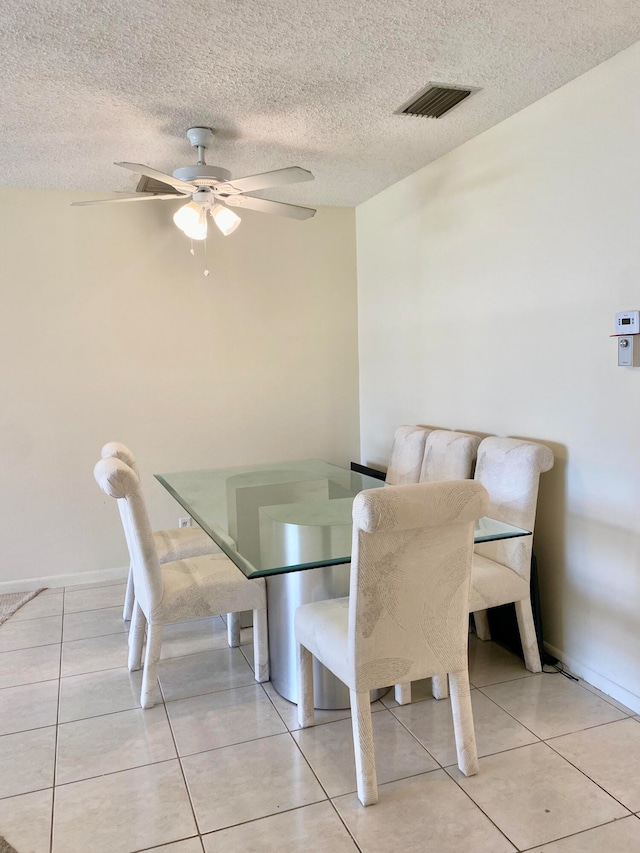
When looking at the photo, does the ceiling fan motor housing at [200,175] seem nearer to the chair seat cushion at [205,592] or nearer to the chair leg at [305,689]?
the chair seat cushion at [205,592]

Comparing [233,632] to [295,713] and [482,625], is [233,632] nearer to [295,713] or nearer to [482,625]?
[295,713]

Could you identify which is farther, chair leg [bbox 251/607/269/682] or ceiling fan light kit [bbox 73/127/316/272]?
chair leg [bbox 251/607/269/682]

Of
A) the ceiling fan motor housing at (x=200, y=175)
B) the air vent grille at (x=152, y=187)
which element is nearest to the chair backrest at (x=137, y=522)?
the ceiling fan motor housing at (x=200, y=175)

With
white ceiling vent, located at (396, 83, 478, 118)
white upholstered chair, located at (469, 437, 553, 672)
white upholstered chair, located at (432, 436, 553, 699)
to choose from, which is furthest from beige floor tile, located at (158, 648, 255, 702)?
white ceiling vent, located at (396, 83, 478, 118)

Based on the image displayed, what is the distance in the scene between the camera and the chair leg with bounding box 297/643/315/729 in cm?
235

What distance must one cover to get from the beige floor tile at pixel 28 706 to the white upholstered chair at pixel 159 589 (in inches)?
13.6

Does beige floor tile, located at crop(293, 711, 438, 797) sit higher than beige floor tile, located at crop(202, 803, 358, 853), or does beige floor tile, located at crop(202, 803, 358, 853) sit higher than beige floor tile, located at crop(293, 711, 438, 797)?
beige floor tile, located at crop(293, 711, 438, 797)

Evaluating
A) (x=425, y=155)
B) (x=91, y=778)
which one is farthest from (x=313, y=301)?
(x=91, y=778)

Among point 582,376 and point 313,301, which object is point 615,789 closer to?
point 582,376

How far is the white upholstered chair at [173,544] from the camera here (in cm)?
301

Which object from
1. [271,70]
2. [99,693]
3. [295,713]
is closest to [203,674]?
[99,693]

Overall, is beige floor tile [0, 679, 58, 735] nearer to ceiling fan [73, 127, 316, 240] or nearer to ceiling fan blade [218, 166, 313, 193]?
ceiling fan [73, 127, 316, 240]

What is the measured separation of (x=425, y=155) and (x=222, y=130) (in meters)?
1.13

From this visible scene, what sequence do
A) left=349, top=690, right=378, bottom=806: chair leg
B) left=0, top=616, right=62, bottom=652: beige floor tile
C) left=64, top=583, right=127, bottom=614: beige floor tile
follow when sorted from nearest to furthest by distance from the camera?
1. left=349, top=690, right=378, bottom=806: chair leg
2. left=0, top=616, right=62, bottom=652: beige floor tile
3. left=64, top=583, right=127, bottom=614: beige floor tile
